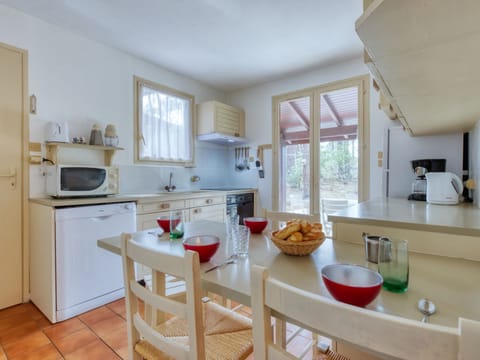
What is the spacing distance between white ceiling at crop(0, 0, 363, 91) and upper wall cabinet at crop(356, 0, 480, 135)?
131cm

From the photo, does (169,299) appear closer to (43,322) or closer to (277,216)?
(277,216)

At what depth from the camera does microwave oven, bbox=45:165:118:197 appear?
2.02 m

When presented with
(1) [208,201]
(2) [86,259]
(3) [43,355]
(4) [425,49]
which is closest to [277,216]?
(4) [425,49]

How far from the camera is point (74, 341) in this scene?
5.50 ft

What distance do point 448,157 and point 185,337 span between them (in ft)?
8.24

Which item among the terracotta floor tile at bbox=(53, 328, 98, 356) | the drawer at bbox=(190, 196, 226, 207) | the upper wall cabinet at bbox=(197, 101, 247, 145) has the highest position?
the upper wall cabinet at bbox=(197, 101, 247, 145)

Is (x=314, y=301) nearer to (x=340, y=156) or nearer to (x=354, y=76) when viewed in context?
(x=340, y=156)

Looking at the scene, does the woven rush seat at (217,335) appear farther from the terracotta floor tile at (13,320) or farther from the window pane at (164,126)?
the window pane at (164,126)

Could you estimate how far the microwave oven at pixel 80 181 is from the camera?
2017mm

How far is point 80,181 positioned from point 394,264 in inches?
90.9

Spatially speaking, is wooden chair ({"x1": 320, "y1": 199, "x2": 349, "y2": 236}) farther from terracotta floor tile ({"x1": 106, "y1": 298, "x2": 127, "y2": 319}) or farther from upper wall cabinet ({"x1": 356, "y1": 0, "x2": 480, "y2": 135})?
terracotta floor tile ({"x1": 106, "y1": 298, "x2": 127, "y2": 319})

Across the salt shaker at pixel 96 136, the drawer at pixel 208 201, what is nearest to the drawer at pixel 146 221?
the drawer at pixel 208 201

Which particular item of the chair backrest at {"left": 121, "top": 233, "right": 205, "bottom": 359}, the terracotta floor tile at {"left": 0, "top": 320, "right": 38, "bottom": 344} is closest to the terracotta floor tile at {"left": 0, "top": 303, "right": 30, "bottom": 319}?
the terracotta floor tile at {"left": 0, "top": 320, "right": 38, "bottom": 344}

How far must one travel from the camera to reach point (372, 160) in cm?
292
